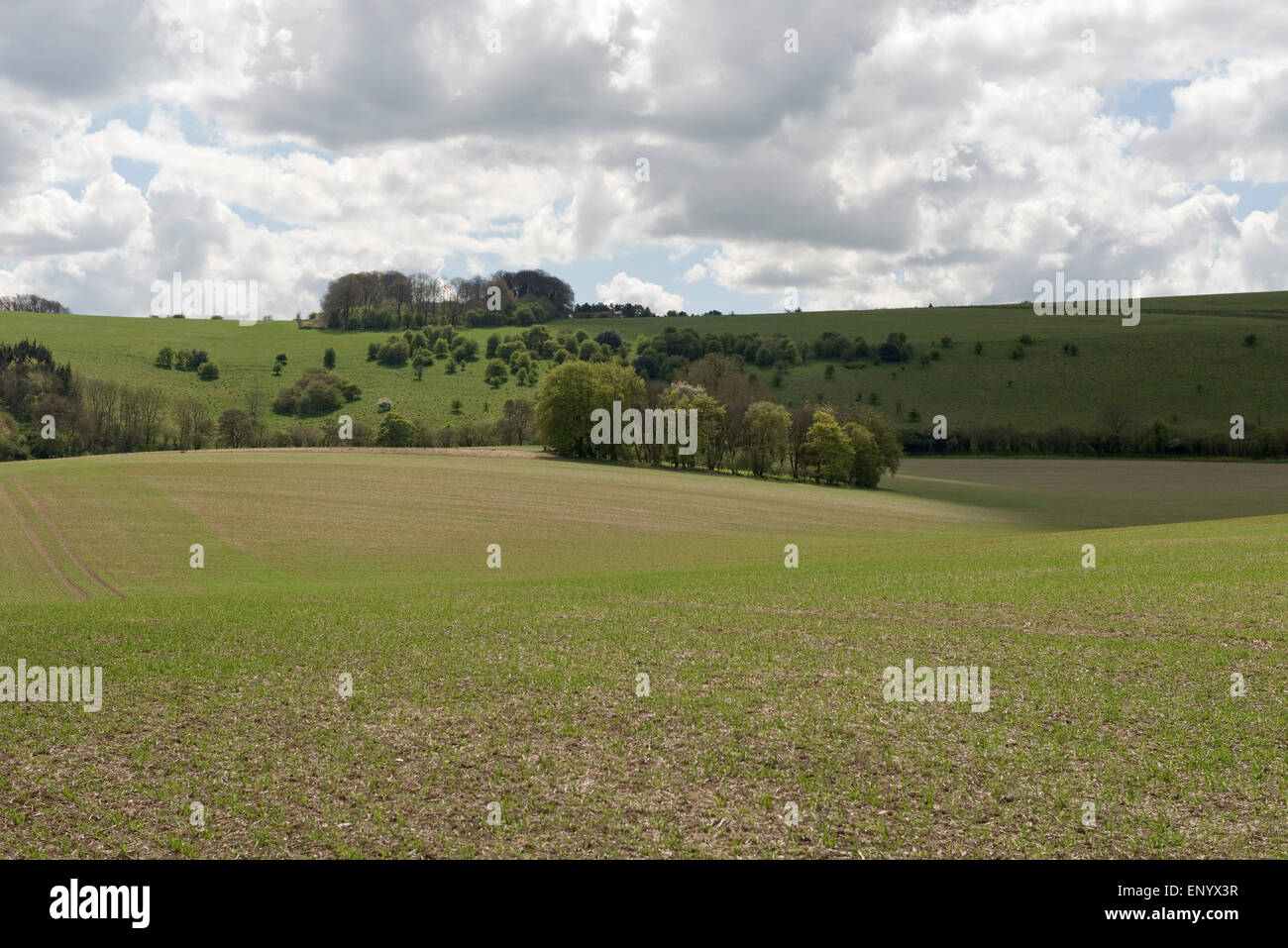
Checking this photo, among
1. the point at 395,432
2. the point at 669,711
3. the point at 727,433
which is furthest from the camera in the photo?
the point at 395,432

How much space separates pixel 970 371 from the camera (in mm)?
157375

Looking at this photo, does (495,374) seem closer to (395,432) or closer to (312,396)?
(312,396)

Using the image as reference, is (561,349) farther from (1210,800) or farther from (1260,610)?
(1210,800)

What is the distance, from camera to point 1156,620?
969 inches

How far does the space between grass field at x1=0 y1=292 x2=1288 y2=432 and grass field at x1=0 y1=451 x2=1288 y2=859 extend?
4177 inches

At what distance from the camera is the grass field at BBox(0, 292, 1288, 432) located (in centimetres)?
14012

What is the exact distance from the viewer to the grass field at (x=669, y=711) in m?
12.5

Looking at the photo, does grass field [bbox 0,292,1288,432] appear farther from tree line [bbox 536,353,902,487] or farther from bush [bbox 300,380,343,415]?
tree line [bbox 536,353,902,487]

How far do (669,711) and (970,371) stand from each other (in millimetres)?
151323

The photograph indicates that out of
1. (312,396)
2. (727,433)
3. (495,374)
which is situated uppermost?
(495,374)

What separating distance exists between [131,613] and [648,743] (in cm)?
1842

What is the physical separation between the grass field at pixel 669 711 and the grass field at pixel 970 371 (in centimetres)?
Result: 10610

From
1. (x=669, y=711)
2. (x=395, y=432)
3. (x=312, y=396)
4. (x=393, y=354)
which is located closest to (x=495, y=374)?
(x=393, y=354)
